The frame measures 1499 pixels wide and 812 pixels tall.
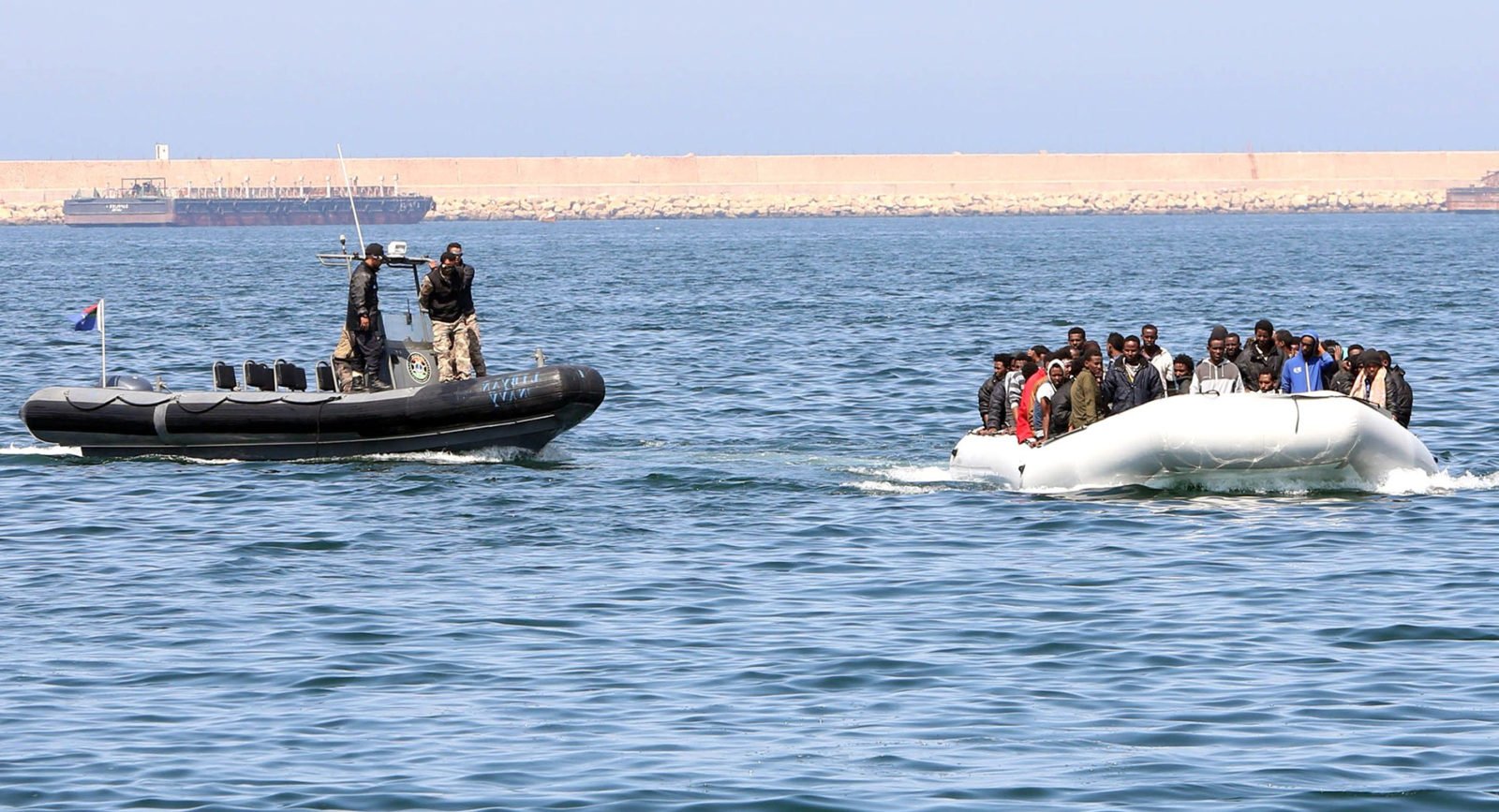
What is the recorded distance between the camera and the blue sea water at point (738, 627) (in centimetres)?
1009

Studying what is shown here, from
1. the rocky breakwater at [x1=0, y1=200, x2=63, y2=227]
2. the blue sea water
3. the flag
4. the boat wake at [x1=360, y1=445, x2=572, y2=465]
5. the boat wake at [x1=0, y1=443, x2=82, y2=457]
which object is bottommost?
the blue sea water

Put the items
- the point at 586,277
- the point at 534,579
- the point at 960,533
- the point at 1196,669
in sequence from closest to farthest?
the point at 1196,669 < the point at 534,579 < the point at 960,533 < the point at 586,277

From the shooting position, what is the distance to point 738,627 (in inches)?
530

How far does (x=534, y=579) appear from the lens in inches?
598

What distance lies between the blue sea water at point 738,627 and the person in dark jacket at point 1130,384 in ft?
2.70

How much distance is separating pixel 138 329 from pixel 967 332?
17873mm

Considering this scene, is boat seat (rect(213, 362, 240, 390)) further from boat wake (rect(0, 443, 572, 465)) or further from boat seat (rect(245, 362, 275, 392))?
boat wake (rect(0, 443, 572, 465))

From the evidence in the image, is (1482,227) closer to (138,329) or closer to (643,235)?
(643,235)

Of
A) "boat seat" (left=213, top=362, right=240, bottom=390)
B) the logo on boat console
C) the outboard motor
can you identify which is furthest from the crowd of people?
the outboard motor

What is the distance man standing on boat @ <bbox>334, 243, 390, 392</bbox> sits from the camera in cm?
2106

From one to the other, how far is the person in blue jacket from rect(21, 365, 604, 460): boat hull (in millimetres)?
6750

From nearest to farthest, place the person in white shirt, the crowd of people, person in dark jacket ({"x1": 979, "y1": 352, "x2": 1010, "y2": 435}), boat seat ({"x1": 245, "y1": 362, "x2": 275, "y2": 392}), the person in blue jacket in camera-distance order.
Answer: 1. the person in white shirt
2. the crowd of people
3. the person in blue jacket
4. person in dark jacket ({"x1": 979, "y1": 352, "x2": 1010, "y2": 435})
5. boat seat ({"x1": 245, "y1": 362, "x2": 275, "y2": 392})

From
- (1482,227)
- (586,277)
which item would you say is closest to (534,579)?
(586,277)

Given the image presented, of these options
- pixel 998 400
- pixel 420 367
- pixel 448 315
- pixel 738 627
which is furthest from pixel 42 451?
pixel 738 627
